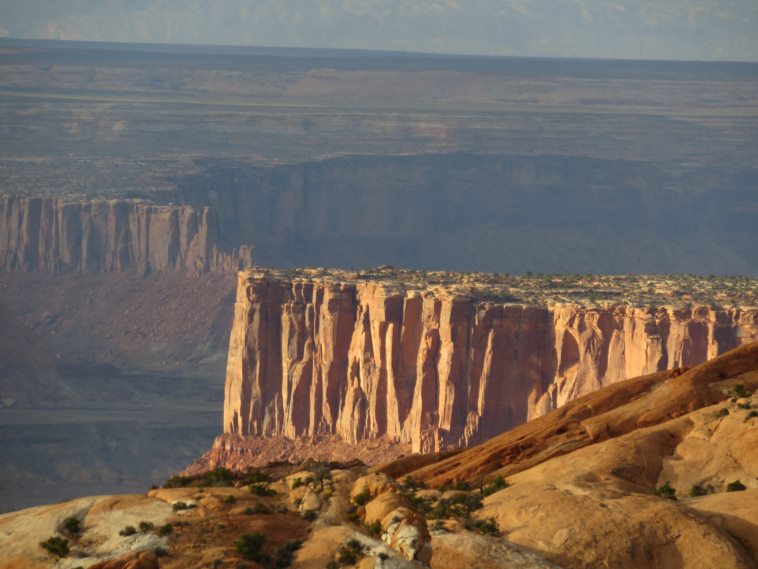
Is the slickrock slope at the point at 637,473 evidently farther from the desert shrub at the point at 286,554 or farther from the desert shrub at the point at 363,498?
the desert shrub at the point at 286,554

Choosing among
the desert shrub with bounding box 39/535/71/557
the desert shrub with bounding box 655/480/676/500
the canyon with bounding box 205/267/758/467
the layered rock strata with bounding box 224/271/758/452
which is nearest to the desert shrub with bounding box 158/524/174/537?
the desert shrub with bounding box 39/535/71/557

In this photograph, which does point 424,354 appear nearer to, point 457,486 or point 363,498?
point 457,486

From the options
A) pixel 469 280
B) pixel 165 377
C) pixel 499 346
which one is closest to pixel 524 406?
pixel 499 346

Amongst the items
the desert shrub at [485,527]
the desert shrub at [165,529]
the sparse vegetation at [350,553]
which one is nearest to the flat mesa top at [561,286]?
the desert shrub at [485,527]

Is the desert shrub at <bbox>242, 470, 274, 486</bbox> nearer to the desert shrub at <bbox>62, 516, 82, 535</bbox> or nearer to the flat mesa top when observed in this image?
the desert shrub at <bbox>62, 516, 82, 535</bbox>

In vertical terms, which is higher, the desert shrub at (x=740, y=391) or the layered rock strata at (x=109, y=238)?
the desert shrub at (x=740, y=391)

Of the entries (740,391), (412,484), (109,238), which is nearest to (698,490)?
(740,391)
